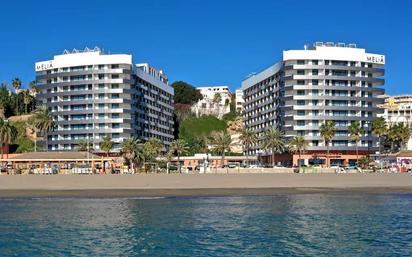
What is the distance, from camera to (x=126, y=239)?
29.5 meters

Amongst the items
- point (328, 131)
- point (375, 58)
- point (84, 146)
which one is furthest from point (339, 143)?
point (84, 146)

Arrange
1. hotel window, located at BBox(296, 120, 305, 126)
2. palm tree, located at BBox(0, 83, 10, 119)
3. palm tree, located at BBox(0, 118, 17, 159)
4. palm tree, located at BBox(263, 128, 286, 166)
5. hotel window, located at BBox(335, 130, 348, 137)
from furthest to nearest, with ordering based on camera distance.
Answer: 1. palm tree, located at BBox(0, 83, 10, 119)
2. hotel window, located at BBox(296, 120, 305, 126)
3. hotel window, located at BBox(335, 130, 348, 137)
4. palm tree, located at BBox(263, 128, 286, 166)
5. palm tree, located at BBox(0, 118, 17, 159)

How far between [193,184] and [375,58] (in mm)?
83165

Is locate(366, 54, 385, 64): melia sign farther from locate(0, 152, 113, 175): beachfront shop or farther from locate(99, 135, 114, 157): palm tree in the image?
locate(0, 152, 113, 175): beachfront shop

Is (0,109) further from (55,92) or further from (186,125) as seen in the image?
(186,125)

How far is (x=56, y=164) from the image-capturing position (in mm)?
103688

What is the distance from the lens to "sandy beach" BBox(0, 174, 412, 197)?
6669 cm

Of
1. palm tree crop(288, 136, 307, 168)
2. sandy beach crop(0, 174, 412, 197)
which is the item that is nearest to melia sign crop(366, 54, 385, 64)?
palm tree crop(288, 136, 307, 168)

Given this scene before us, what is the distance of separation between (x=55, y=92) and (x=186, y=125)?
57.0m

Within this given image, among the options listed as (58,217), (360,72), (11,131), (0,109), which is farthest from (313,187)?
(0,109)

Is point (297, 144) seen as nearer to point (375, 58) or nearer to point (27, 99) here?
point (375, 58)

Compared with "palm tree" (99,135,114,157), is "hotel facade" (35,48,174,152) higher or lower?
higher

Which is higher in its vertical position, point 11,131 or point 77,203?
point 11,131

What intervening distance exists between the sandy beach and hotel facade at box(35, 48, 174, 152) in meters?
60.1
